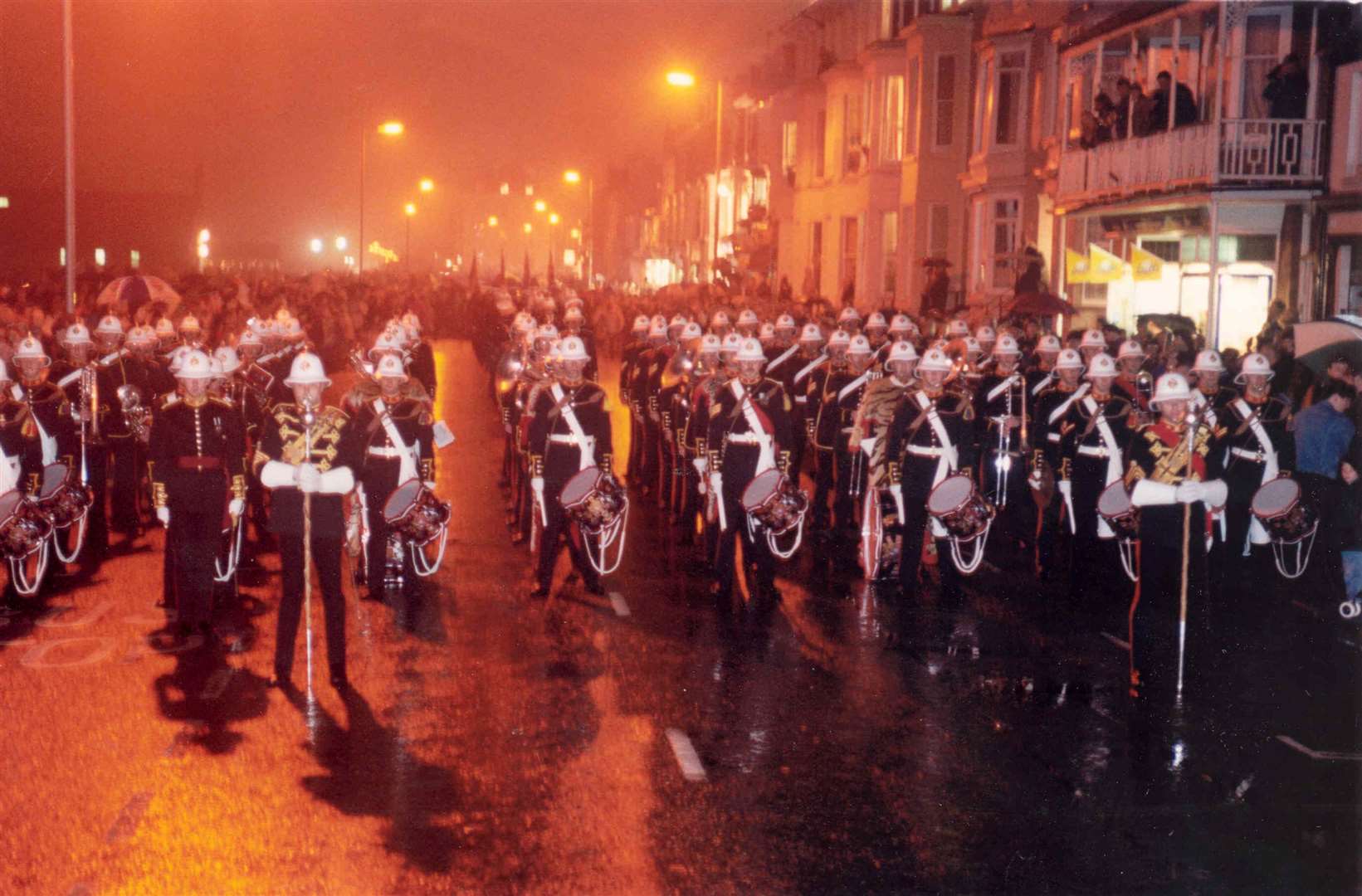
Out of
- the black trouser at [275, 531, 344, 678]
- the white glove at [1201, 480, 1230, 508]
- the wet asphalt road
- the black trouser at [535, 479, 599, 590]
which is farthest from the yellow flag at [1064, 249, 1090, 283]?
the black trouser at [275, 531, 344, 678]

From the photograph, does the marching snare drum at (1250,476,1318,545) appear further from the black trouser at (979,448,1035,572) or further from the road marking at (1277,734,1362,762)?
the road marking at (1277,734,1362,762)

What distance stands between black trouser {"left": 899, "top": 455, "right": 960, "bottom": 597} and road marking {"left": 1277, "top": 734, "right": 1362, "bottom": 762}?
4.14 m

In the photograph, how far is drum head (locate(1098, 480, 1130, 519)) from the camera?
1144 cm

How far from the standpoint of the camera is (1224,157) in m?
24.2

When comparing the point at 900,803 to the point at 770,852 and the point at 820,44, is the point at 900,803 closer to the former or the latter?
the point at 770,852

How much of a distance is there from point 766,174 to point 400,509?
160 ft

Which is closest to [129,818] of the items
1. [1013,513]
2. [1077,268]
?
[1013,513]

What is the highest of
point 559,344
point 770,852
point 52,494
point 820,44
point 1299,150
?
A: point 820,44

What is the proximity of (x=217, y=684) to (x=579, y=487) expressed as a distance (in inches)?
134

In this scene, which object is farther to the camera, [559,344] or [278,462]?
[559,344]

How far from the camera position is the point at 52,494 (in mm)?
12484

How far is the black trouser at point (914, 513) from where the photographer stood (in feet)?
41.9

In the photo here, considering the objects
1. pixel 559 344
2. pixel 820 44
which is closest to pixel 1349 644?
pixel 559 344

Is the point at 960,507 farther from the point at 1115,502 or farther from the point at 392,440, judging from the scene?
the point at 392,440
